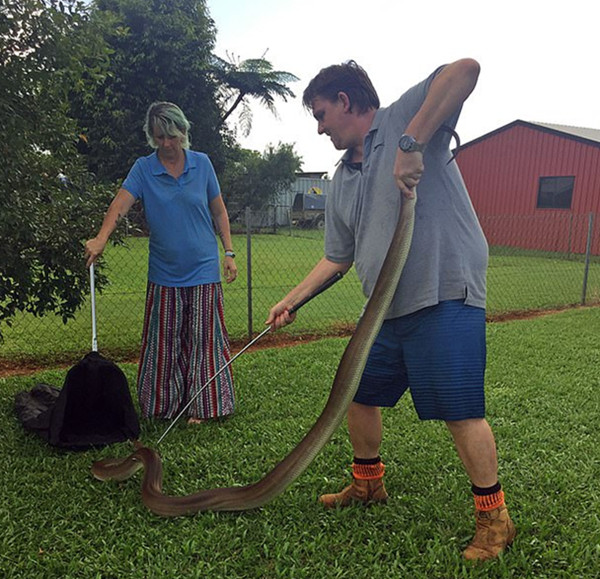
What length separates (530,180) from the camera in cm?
2156

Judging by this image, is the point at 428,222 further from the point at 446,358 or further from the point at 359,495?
the point at 359,495

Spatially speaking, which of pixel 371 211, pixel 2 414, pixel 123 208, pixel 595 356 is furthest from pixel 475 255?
pixel 595 356

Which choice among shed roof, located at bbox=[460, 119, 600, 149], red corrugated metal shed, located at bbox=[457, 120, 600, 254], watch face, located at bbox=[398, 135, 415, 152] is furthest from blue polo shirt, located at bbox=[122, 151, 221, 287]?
shed roof, located at bbox=[460, 119, 600, 149]

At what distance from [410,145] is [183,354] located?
2.49 meters

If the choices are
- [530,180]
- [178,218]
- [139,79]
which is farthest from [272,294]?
[139,79]

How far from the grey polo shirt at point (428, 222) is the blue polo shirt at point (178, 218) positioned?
5.51ft

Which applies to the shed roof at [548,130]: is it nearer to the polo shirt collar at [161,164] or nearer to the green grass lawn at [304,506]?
the green grass lawn at [304,506]

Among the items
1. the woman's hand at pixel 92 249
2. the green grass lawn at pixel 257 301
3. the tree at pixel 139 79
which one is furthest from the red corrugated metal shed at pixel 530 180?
the woman's hand at pixel 92 249

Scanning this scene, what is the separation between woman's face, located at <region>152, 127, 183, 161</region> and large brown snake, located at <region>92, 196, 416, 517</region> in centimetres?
196

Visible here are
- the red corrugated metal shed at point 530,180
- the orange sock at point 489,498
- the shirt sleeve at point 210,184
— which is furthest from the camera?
the red corrugated metal shed at point 530,180

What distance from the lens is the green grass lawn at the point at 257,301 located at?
19.8 ft

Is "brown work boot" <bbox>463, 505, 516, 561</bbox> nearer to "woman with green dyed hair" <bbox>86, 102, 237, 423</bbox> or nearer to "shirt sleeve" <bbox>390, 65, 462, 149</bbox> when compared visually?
"shirt sleeve" <bbox>390, 65, 462, 149</bbox>

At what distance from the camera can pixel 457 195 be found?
2312 millimetres

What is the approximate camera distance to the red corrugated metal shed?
64.3ft
